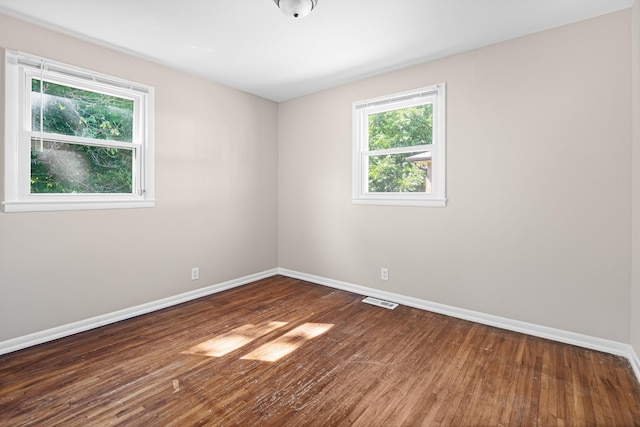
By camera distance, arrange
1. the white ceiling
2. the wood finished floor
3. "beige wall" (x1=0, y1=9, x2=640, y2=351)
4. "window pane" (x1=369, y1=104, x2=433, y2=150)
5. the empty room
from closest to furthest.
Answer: the wood finished floor, the empty room, the white ceiling, "beige wall" (x1=0, y1=9, x2=640, y2=351), "window pane" (x1=369, y1=104, x2=433, y2=150)

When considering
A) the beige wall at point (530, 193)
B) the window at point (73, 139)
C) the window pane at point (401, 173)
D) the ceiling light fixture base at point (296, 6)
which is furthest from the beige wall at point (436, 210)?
the ceiling light fixture base at point (296, 6)

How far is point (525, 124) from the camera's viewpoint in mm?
2703

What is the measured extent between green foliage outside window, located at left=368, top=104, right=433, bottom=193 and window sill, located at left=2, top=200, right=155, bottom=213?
8.19 feet

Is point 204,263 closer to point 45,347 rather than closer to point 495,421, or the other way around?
point 45,347

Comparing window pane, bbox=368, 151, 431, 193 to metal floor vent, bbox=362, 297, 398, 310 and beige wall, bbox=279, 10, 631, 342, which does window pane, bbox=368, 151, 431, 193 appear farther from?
metal floor vent, bbox=362, 297, 398, 310

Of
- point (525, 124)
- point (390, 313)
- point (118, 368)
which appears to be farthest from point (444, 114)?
point (118, 368)

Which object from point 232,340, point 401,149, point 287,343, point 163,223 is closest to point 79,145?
point 163,223

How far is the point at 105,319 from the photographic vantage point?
2.90 metres

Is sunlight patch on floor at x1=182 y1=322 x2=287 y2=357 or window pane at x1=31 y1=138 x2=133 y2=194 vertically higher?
window pane at x1=31 y1=138 x2=133 y2=194

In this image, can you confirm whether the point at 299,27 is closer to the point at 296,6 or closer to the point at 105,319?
the point at 296,6

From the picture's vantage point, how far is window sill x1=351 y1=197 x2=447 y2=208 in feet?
10.5

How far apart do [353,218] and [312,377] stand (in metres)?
2.13

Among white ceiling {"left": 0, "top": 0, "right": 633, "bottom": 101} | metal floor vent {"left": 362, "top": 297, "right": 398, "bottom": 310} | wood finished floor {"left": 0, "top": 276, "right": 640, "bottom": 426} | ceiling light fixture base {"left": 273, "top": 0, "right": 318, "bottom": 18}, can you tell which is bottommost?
wood finished floor {"left": 0, "top": 276, "right": 640, "bottom": 426}

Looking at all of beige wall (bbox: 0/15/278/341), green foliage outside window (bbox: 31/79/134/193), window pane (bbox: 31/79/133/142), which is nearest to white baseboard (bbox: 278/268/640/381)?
beige wall (bbox: 0/15/278/341)
